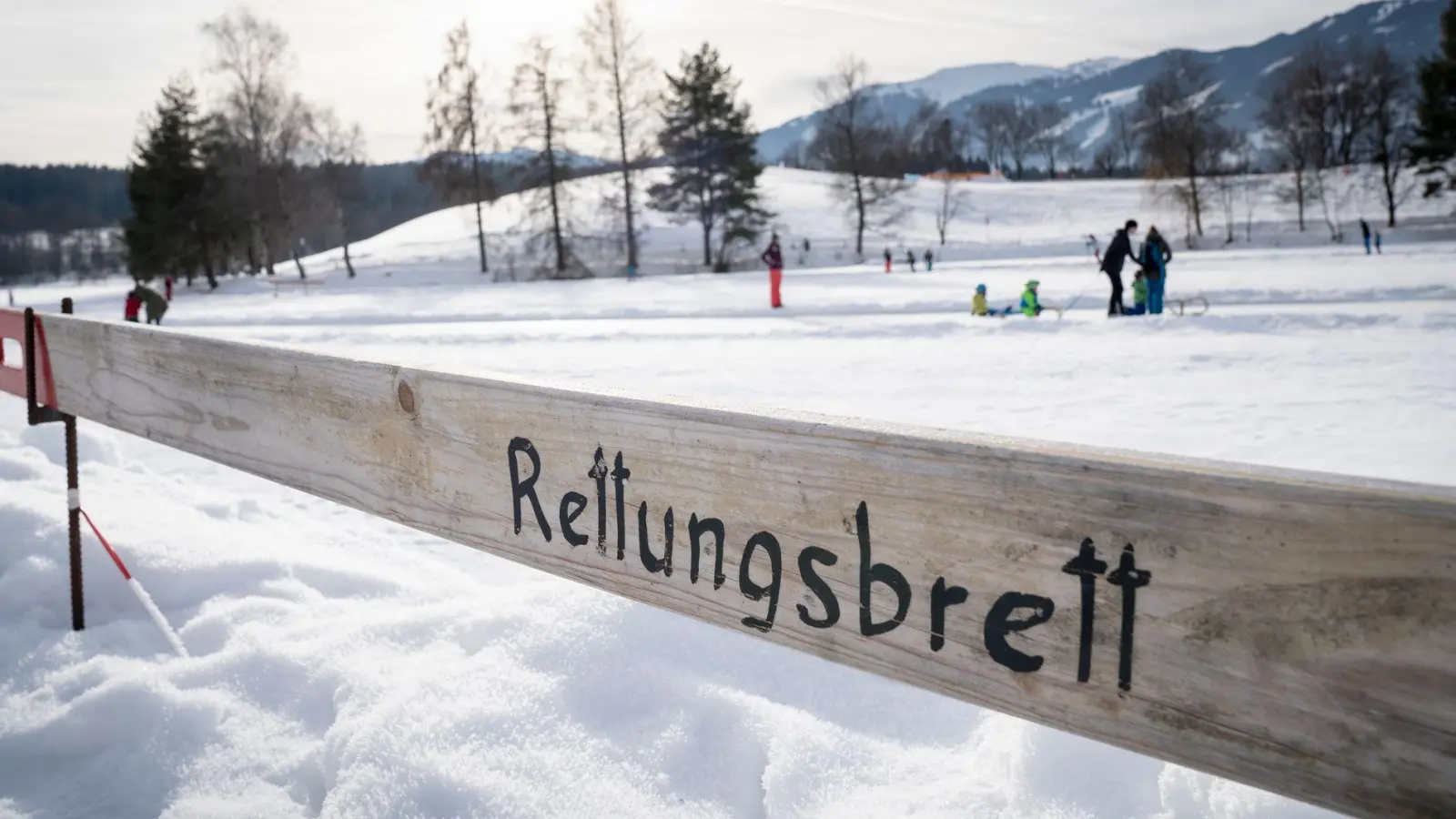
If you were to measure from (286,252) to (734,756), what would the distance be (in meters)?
99.6

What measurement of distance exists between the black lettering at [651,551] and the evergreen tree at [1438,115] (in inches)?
2381

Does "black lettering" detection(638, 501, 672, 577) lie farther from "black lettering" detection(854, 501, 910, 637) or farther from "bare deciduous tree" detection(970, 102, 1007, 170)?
"bare deciduous tree" detection(970, 102, 1007, 170)

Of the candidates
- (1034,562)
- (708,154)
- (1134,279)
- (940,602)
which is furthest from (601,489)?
(708,154)

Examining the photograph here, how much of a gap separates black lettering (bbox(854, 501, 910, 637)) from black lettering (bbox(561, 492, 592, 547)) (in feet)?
1.83

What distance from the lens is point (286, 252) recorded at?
296ft

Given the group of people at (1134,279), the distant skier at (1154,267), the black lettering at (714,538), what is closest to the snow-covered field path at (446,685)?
the black lettering at (714,538)

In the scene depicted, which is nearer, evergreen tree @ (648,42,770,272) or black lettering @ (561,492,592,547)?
black lettering @ (561,492,592,547)

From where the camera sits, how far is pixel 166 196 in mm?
45938

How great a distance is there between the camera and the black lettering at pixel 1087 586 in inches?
40.5

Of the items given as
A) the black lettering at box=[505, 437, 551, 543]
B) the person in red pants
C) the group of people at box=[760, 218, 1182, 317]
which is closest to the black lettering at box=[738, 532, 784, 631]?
the black lettering at box=[505, 437, 551, 543]

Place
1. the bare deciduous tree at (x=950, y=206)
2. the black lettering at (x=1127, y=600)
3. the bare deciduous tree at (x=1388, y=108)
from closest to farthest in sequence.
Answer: the black lettering at (x=1127, y=600) → the bare deciduous tree at (x=1388, y=108) → the bare deciduous tree at (x=950, y=206)

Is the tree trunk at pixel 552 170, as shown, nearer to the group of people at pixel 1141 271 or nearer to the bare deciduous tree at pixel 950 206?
the group of people at pixel 1141 271

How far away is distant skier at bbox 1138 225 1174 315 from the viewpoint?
49.1ft

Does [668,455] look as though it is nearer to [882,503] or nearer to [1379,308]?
[882,503]
